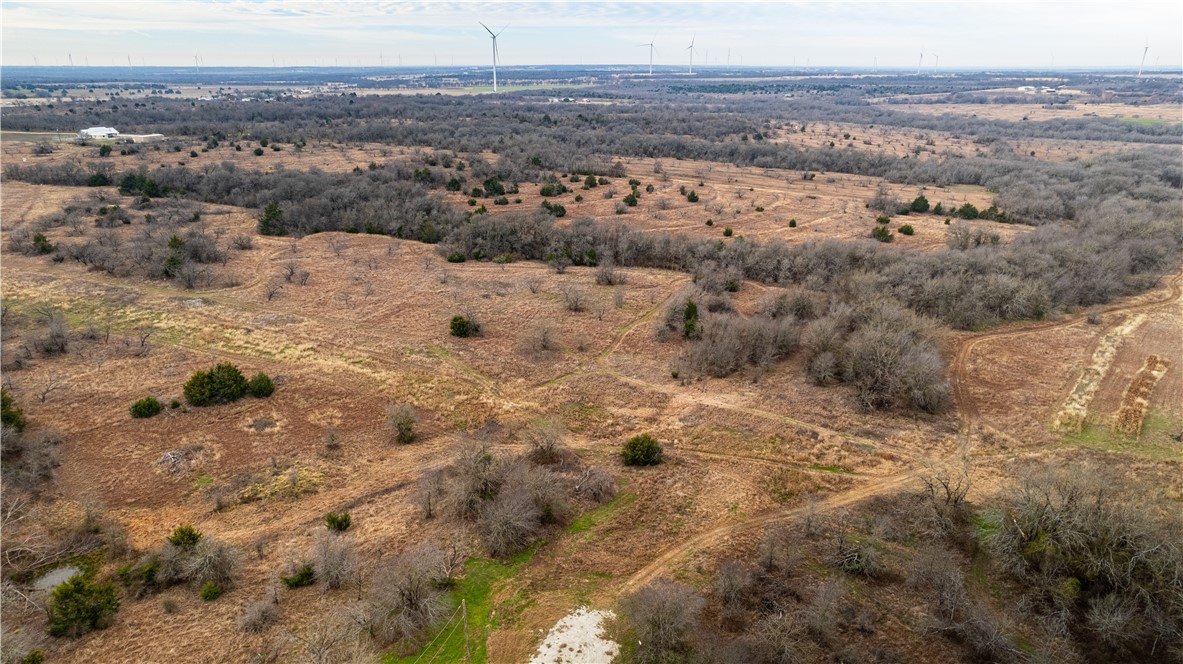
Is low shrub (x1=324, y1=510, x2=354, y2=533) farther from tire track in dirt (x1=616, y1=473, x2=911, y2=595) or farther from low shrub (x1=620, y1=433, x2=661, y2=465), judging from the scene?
low shrub (x1=620, y1=433, x2=661, y2=465)

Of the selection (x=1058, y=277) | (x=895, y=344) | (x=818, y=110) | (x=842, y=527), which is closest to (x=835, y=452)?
(x=842, y=527)

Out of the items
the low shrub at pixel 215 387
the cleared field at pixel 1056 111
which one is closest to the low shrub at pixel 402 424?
the low shrub at pixel 215 387

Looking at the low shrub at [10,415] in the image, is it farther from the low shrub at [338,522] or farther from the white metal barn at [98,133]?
the white metal barn at [98,133]

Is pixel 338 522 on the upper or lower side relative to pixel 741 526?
upper

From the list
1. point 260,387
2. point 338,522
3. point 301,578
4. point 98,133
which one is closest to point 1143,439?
point 338,522

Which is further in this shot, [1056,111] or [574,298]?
[1056,111]

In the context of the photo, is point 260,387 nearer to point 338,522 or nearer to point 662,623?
point 338,522
